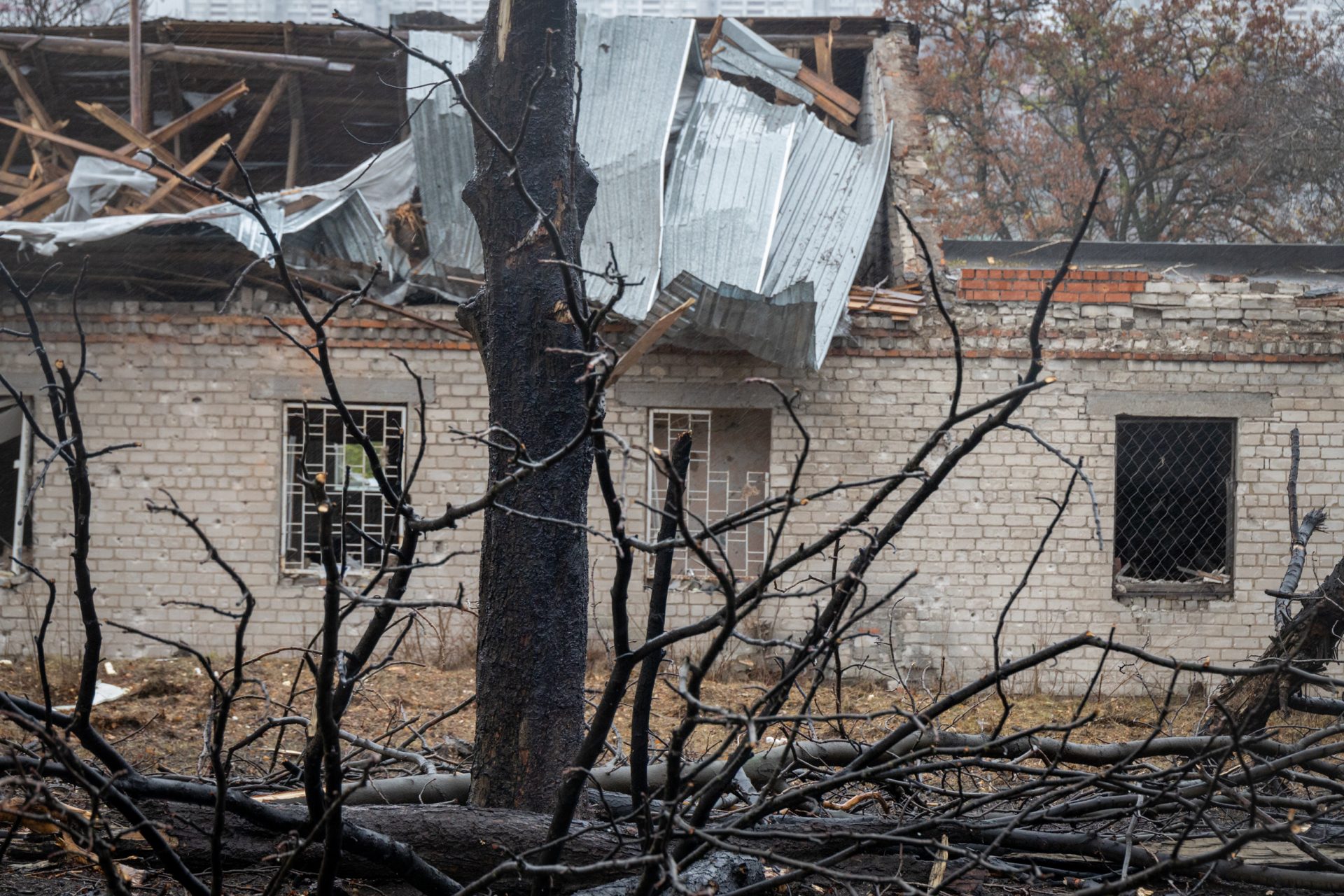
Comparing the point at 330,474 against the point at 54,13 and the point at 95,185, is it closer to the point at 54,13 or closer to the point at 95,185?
the point at 95,185

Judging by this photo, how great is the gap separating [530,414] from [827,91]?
6.98 metres

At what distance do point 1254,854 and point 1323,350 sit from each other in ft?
20.5

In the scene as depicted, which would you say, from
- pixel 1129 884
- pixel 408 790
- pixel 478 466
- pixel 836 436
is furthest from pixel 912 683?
pixel 1129 884

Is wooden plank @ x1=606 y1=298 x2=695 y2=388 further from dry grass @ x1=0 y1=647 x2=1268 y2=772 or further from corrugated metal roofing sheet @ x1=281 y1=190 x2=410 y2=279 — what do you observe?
corrugated metal roofing sheet @ x1=281 y1=190 x2=410 y2=279

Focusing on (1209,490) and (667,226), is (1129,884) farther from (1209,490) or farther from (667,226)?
(1209,490)

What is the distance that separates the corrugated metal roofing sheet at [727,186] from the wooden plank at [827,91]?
1.05 meters

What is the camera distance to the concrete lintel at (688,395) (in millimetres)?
8086

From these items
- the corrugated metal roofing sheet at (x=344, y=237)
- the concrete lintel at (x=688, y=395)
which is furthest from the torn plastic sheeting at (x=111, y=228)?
the concrete lintel at (x=688, y=395)

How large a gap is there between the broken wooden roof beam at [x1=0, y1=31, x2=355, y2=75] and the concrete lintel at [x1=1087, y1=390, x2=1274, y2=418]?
6.91 meters

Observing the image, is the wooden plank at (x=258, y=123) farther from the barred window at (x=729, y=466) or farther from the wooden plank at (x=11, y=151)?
the barred window at (x=729, y=466)

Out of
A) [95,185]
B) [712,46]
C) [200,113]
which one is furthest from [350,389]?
[712,46]

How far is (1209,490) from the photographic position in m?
8.36

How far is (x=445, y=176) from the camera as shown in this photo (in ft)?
25.8

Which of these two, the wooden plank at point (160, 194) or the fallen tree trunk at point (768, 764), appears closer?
the fallen tree trunk at point (768, 764)
